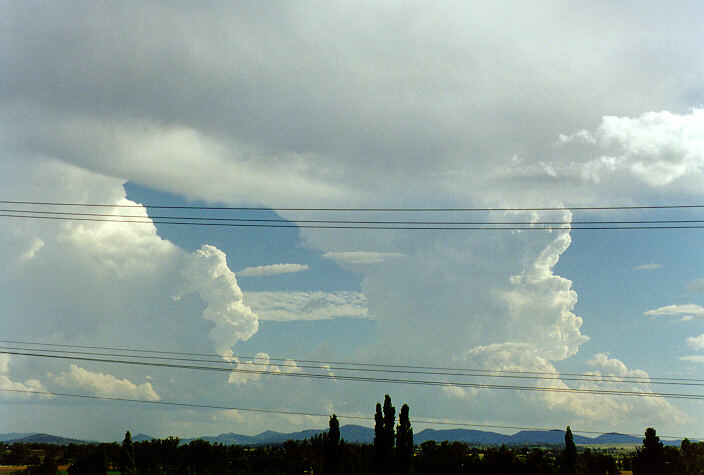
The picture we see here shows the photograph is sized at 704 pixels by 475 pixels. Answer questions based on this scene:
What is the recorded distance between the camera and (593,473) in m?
197

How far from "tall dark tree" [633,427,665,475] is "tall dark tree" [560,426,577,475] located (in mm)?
22775

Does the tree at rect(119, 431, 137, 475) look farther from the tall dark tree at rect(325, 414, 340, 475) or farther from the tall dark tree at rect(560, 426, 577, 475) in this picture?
the tall dark tree at rect(560, 426, 577, 475)

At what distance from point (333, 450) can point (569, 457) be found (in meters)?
49.0

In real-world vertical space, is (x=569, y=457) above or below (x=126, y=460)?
above

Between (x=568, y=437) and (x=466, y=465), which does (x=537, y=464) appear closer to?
(x=466, y=465)

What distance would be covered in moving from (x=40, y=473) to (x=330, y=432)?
271ft

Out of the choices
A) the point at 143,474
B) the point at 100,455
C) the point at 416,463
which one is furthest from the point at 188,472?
the point at 416,463

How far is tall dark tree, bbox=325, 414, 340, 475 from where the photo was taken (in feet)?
428

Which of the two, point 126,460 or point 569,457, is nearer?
point 569,457

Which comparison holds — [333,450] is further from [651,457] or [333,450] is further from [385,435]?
[651,457]

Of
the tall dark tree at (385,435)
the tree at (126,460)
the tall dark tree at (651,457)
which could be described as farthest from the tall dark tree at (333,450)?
the tall dark tree at (651,457)

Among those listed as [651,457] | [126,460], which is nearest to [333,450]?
[126,460]

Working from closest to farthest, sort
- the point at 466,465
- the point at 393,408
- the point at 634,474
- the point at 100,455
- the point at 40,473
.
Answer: the point at 393,408 → the point at 634,474 → the point at 40,473 → the point at 100,455 → the point at 466,465

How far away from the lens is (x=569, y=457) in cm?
13288
